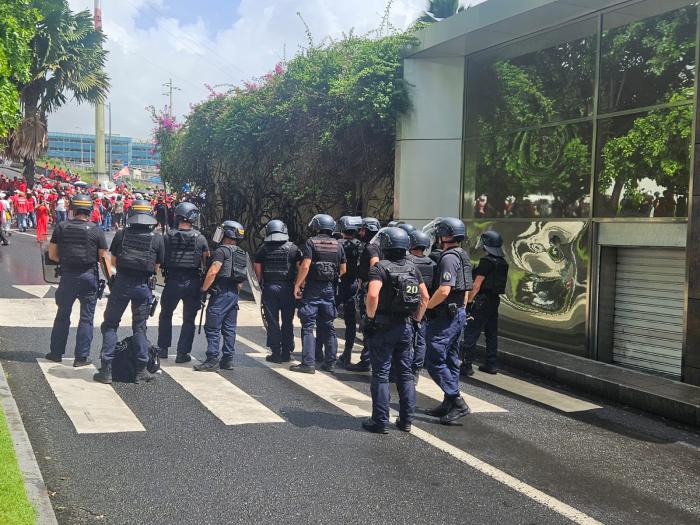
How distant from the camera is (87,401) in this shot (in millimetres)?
6672

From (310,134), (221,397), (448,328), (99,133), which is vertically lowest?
(221,397)

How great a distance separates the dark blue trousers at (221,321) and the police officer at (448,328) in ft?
8.39

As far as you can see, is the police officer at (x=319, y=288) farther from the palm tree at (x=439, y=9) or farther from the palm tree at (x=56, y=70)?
the palm tree at (x=56, y=70)

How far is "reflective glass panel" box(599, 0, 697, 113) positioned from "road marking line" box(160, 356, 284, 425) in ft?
20.8

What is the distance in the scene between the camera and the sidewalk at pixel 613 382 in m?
7.39

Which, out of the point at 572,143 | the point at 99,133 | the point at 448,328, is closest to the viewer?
the point at 448,328

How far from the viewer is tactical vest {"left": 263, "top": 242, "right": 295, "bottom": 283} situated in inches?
349

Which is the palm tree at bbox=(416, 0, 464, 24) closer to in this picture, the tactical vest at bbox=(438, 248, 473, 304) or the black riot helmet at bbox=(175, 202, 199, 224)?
the black riot helmet at bbox=(175, 202, 199, 224)

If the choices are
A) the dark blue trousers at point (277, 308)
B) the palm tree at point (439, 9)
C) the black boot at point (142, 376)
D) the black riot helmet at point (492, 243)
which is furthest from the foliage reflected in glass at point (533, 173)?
the palm tree at point (439, 9)

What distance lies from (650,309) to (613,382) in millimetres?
1983

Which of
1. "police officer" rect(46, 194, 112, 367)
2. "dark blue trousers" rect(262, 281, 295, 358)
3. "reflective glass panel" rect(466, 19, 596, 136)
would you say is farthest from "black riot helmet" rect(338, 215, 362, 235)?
"reflective glass panel" rect(466, 19, 596, 136)

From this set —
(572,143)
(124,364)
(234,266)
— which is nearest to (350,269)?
(234,266)

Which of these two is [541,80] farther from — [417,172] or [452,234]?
[452,234]

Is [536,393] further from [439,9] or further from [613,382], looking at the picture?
[439,9]
